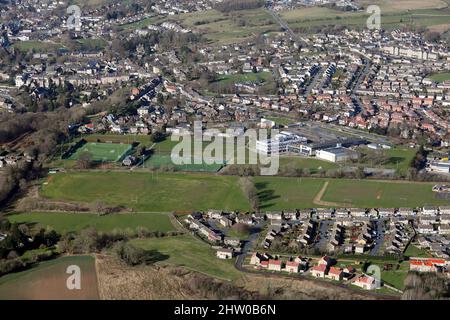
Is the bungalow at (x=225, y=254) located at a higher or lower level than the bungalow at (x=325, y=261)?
lower

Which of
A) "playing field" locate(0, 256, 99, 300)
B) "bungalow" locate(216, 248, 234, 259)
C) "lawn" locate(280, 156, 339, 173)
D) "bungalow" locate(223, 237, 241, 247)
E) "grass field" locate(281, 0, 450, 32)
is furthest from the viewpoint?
"grass field" locate(281, 0, 450, 32)

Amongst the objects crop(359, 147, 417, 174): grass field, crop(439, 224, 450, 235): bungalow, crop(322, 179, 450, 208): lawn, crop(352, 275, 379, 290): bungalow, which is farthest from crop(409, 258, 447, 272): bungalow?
crop(359, 147, 417, 174): grass field

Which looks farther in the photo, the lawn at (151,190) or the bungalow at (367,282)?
the lawn at (151,190)

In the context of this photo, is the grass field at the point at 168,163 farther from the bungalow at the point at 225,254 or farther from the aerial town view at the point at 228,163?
the bungalow at the point at 225,254

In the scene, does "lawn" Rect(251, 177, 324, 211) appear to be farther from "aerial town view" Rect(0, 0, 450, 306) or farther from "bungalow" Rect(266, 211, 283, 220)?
"bungalow" Rect(266, 211, 283, 220)

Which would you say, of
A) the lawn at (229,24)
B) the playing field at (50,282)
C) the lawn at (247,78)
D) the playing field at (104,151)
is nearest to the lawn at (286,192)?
the playing field at (104,151)
